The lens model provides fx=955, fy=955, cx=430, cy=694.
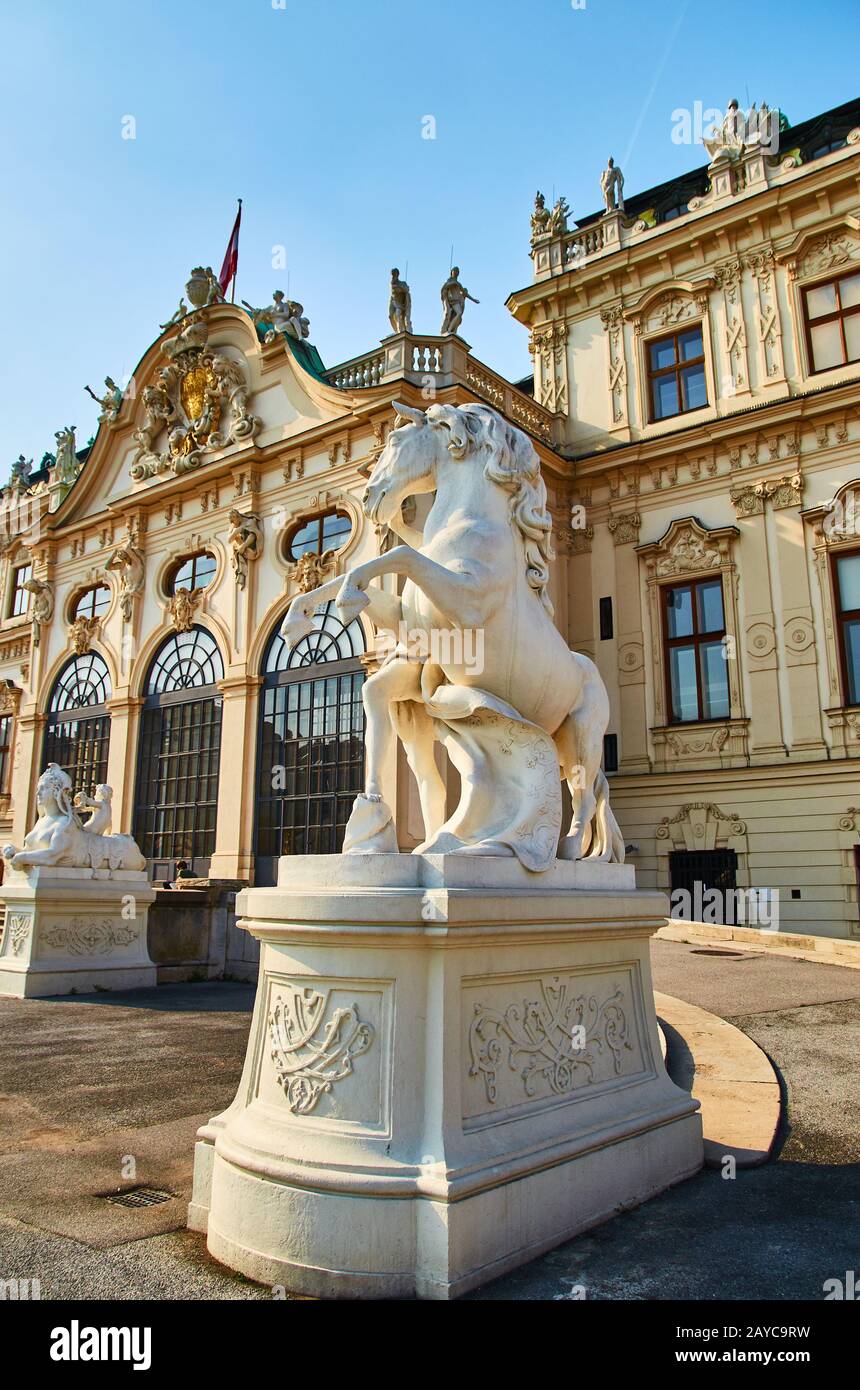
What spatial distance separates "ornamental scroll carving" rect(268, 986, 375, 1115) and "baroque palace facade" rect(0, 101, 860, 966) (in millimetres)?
12079

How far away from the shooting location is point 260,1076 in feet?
10.4

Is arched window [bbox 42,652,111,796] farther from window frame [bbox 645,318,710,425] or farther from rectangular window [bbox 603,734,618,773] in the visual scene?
window frame [bbox 645,318,710,425]

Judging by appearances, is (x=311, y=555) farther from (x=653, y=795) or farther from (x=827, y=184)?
(x=827, y=184)

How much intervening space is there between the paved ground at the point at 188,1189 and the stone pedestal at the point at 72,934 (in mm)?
3289

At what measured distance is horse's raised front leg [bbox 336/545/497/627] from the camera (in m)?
3.55

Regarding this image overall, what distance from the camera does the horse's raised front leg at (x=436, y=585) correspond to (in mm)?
3547

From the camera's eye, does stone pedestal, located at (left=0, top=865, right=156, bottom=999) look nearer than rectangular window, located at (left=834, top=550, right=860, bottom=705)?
Yes

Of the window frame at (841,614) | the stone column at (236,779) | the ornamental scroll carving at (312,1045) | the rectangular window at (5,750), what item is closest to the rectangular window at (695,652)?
the window frame at (841,614)

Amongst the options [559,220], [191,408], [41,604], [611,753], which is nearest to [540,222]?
[559,220]

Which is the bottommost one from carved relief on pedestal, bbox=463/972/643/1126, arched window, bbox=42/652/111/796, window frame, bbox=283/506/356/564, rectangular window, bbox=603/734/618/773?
carved relief on pedestal, bbox=463/972/643/1126

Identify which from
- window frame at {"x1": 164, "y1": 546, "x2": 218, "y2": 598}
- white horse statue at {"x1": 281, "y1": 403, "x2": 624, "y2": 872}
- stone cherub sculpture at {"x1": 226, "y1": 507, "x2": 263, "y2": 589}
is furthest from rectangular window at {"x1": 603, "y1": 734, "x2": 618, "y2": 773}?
white horse statue at {"x1": 281, "y1": 403, "x2": 624, "y2": 872}

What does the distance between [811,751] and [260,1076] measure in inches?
585

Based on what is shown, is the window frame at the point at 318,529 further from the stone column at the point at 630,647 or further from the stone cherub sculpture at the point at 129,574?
the stone column at the point at 630,647

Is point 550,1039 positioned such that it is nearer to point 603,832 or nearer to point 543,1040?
point 543,1040
